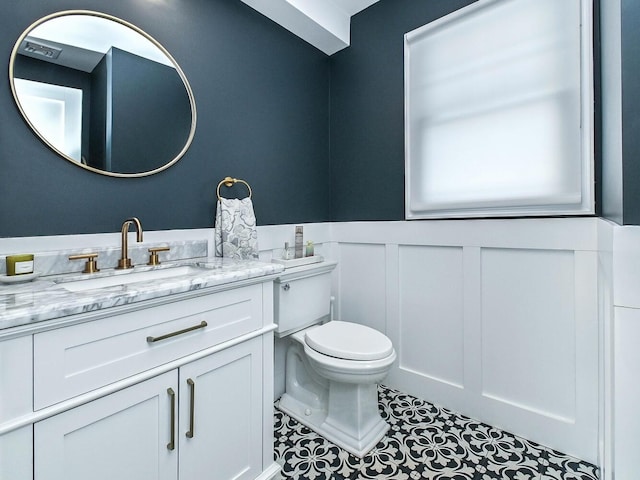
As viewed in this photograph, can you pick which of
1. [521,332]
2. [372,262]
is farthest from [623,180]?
[372,262]

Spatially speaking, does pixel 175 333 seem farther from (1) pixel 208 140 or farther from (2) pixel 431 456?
(2) pixel 431 456

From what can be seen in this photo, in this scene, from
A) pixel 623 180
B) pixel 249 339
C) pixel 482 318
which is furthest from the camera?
pixel 482 318

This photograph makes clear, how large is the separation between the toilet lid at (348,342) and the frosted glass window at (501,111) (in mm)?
771

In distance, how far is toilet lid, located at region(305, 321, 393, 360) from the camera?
1.47 metres

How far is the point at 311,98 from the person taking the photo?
7.25 feet

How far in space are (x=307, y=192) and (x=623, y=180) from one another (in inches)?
64.2

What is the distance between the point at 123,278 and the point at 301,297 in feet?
2.85

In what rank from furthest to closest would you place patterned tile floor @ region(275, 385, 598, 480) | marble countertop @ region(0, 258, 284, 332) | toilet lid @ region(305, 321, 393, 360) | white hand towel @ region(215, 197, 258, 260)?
white hand towel @ region(215, 197, 258, 260), toilet lid @ region(305, 321, 393, 360), patterned tile floor @ region(275, 385, 598, 480), marble countertop @ region(0, 258, 284, 332)

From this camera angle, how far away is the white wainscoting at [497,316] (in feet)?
4.73

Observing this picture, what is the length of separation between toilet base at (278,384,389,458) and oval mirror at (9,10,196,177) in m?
1.44

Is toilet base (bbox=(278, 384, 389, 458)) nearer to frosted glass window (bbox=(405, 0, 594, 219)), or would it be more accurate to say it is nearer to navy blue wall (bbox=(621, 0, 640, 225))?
frosted glass window (bbox=(405, 0, 594, 219))

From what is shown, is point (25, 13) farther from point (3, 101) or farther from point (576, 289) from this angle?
point (576, 289)

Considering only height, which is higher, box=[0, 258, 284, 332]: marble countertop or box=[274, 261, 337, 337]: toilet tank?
box=[0, 258, 284, 332]: marble countertop

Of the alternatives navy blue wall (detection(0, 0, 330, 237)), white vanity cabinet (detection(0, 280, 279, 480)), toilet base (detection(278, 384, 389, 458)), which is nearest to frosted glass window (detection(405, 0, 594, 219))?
navy blue wall (detection(0, 0, 330, 237))
